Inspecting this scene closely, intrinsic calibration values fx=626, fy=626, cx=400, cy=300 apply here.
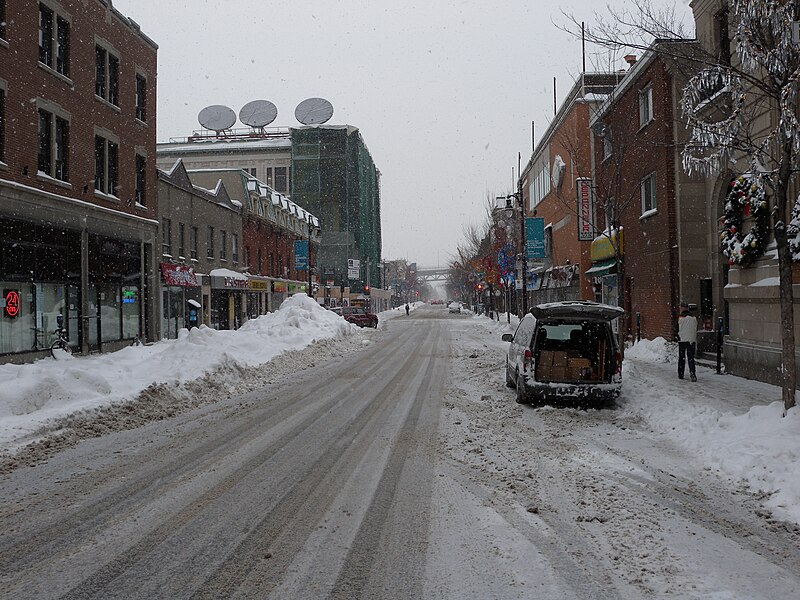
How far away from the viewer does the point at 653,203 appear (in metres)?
20.2

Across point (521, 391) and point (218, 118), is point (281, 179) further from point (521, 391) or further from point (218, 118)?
point (521, 391)

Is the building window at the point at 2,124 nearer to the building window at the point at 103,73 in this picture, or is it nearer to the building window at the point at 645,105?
the building window at the point at 103,73

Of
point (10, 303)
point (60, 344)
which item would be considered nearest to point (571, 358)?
point (10, 303)

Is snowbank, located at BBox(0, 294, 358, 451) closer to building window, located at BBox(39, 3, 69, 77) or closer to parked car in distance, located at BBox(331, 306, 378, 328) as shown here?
building window, located at BBox(39, 3, 69, 77)

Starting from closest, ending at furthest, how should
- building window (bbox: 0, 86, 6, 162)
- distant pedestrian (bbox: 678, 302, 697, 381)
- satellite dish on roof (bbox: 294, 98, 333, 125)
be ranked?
distant pedestrian (bbox: 678, 302, 697, 381) → building window (bbox: 0, 86, 6, 162) → satellite dish on roof (bbox: 294, 98, 333, 125)

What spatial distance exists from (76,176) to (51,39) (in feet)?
13.1

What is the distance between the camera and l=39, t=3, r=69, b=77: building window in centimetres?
1822

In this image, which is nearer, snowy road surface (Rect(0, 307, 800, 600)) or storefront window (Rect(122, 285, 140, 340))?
snowy road surface (Rect(0, 307, 800, 600))

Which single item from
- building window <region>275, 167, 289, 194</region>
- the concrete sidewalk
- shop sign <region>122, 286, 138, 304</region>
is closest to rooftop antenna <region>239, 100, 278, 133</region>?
building window <region>275, 167, 289, 194</region>

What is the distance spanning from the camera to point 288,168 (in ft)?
250

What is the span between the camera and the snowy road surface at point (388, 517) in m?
4.11

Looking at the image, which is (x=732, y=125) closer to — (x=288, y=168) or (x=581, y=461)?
(x=581, y=461)

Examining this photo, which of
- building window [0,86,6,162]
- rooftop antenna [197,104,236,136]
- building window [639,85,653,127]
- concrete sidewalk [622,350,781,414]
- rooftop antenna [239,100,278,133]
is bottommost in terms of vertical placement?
concrete sidewalk [622,350,781,414]

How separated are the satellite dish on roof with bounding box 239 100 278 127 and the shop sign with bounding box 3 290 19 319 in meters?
58.8
